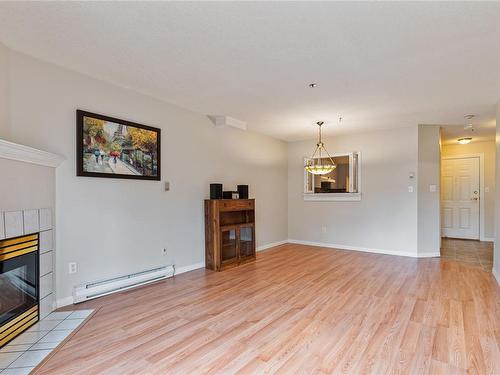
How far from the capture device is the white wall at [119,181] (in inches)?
102

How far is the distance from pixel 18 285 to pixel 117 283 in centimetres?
98

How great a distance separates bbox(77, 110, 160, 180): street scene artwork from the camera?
290 centimetres

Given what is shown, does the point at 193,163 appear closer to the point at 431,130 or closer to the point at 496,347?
the point at 496,347

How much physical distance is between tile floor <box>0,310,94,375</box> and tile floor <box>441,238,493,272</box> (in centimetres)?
526

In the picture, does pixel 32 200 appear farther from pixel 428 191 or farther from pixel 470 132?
pixel 470 132

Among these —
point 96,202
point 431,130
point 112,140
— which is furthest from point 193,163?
point 431,130

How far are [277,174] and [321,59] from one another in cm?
370

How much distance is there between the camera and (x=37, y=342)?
6.85ft

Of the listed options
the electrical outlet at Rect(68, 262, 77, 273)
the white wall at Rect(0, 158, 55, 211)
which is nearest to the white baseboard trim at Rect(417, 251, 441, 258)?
the electrical outlet at Rect(68, 262, 77, 273)

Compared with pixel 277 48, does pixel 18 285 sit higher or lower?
lower

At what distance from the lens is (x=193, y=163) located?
4152mm

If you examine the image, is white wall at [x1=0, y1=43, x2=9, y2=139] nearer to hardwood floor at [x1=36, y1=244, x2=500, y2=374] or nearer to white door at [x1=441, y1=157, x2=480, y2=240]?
hardwood floor at [x1=36, y1=244, x2=500, y2=374]

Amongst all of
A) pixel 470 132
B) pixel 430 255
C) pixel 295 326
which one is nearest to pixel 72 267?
pixel 295 326

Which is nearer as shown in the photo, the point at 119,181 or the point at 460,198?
the point at 119,181
